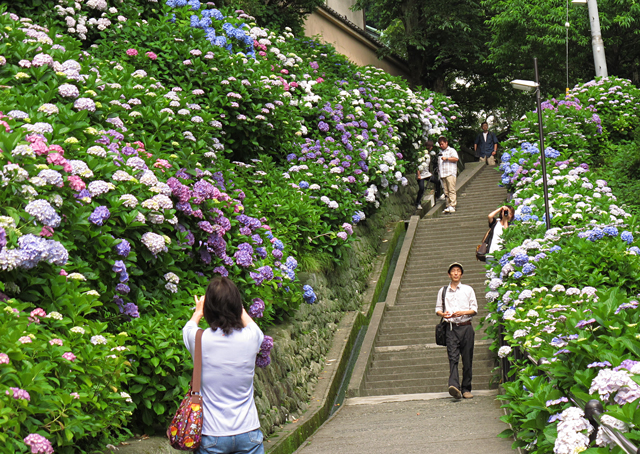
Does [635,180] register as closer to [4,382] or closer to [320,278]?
[320,278]

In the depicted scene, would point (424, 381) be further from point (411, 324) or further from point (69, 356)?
point (69, 356)

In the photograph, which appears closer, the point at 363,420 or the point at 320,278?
the point at 363,420

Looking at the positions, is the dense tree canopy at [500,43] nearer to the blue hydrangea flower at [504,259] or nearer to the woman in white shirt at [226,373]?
the blue hydrangea flower at [504,259]

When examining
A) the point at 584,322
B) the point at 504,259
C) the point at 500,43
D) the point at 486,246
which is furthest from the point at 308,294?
the point at 500,43

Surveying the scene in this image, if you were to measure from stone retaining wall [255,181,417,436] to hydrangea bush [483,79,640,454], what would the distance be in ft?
7.50

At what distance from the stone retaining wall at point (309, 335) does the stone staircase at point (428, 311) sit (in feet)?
2.46

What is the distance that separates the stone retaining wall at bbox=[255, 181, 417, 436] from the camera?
23.8 ft

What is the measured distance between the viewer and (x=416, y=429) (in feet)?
22.7

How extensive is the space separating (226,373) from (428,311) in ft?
27.1

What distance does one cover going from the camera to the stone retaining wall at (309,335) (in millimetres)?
7254

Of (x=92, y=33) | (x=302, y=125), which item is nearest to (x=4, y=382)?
(x=92, y=33)

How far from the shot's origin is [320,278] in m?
10.4

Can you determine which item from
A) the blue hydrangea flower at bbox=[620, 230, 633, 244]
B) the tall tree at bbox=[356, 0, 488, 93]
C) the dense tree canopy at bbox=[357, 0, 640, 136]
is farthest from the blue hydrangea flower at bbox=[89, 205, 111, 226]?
the tall tree at bbox=[356, 0, 488, 93]

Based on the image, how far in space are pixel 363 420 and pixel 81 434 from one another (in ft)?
15.0
